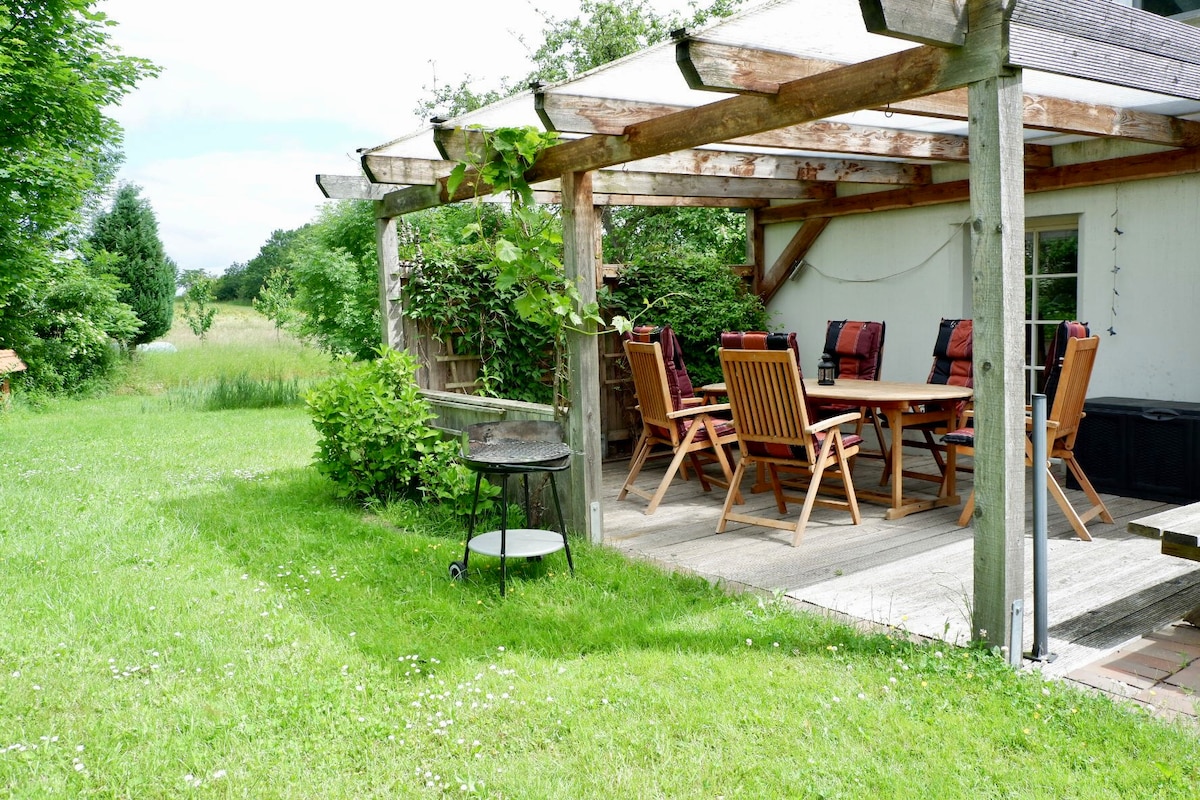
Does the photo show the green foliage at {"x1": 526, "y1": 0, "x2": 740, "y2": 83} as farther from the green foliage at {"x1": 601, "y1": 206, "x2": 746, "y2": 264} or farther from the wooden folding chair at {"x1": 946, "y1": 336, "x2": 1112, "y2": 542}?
the wooden folding chair at {"x1": 946, "y1": 336, "x2": 1112, "y2": 542}

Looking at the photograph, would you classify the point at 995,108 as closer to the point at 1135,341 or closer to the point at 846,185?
the point at 1135,341

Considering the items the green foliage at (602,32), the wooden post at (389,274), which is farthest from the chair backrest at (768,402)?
the green foliage at (602,32)

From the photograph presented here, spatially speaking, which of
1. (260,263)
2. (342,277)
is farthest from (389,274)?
(260,263)

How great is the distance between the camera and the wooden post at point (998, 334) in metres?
Result: 2.83

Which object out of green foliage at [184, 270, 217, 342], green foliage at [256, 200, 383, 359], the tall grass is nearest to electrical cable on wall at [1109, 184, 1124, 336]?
green foliage at [256, 200, 383, 359]

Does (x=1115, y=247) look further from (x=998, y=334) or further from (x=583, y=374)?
(x=998, y=334)

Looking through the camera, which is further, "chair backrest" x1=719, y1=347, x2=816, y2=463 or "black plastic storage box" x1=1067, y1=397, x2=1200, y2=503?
"black plastic storage box" x1=1067, y1=397, x2=1200, y2=503

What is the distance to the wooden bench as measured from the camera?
295cm

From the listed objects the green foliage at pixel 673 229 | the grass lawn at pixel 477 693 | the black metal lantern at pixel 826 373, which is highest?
the green foliage at pixel 673 229

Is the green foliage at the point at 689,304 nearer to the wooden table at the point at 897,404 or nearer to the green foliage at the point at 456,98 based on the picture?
the wooden table at the point at 897,404

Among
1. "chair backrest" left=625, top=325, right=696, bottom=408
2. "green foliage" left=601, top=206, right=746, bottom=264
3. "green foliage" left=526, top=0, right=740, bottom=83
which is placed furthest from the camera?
"green foliage" left=526, top=0, right=740, bottom=83

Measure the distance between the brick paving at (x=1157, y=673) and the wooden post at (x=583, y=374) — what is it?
2332mm

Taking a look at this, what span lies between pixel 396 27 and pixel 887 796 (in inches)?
1085

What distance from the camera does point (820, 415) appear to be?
6.99 metres
